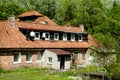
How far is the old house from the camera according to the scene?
40.4 metres

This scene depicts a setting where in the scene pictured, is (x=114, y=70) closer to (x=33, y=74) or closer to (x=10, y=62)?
(x=33, y=74)

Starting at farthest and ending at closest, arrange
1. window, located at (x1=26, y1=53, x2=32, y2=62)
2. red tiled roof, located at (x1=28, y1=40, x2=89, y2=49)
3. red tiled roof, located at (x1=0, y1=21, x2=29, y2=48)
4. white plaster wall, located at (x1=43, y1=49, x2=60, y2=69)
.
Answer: red tiled roof, located at (x1=28, y1=40, x2=89, y2=49) < white plaster wall, located at (x1=43, y1=49, x2=60, y2=69) < window, located at (x1=26, y1=53, x2=32, y2=62) < red tiled roof, located at (x1=0, y1=21, x2=29, y2=48)

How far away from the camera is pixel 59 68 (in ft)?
147

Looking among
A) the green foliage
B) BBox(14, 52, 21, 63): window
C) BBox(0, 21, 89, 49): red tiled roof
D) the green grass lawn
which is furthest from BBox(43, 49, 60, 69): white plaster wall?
the green foliage

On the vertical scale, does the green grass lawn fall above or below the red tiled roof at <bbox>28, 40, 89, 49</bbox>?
below

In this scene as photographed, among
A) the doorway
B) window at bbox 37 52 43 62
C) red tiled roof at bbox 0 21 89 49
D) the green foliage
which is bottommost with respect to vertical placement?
the doorway

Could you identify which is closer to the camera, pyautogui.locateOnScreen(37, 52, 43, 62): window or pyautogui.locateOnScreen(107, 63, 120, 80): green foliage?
pyautogui.locateOnScreen(107, 63, 120, 80): green foliage

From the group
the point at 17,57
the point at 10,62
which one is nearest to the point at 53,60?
the point at 17,57

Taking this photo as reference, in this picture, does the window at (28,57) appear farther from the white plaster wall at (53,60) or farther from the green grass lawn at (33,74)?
the white plaster wall at (53,60)

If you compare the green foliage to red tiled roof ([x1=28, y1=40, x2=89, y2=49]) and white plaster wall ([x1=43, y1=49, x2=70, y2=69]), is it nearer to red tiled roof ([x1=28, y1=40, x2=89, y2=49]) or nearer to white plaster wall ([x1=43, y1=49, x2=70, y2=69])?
white plaster wall ([x1=43, y1=49, x2=70, y2=69])

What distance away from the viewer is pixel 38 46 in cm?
4400

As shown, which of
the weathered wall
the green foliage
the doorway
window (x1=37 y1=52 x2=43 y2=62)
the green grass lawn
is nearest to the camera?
the green foliage

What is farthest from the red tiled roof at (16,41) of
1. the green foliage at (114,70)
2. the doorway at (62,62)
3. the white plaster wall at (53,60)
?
the green foliage at (114,70)

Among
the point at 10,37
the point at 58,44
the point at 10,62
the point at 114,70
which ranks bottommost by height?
the point at 10,62
